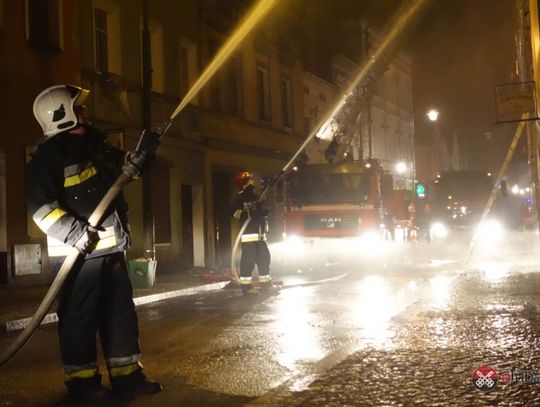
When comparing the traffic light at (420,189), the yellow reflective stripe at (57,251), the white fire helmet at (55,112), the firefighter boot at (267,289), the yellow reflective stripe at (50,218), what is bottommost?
the firefighter boot at (267,289)

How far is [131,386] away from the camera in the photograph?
505 cm

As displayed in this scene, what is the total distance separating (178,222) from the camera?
2073 centimetres

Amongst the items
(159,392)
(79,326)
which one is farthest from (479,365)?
(79,326)

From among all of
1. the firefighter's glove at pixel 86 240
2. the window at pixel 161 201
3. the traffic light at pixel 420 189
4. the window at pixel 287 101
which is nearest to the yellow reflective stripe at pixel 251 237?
the firefighter's glove at pixel 86 240

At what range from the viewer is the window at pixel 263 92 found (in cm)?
2731

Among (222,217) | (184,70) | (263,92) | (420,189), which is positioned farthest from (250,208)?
(263,92)

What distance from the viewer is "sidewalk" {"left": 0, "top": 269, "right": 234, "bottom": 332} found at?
9703 mm

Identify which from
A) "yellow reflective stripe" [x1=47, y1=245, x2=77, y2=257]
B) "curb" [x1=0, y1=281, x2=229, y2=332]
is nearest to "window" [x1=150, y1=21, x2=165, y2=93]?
"curb" [x1=0, y1=281, x2=229, y2=332]

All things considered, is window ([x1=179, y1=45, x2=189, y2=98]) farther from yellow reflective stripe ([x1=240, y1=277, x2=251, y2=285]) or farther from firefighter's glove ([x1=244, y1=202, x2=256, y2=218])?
yellow reflective stripe ([x1=240, y1=277, x2=251, y2=285])

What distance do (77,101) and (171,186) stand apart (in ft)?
50.5

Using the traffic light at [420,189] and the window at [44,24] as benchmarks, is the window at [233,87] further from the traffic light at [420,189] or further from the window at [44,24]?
the window at [44,24]

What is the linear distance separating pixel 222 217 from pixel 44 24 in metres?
9.96

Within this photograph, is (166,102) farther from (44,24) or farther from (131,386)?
(131,386)

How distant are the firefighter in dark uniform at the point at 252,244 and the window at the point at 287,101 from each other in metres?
17.8
